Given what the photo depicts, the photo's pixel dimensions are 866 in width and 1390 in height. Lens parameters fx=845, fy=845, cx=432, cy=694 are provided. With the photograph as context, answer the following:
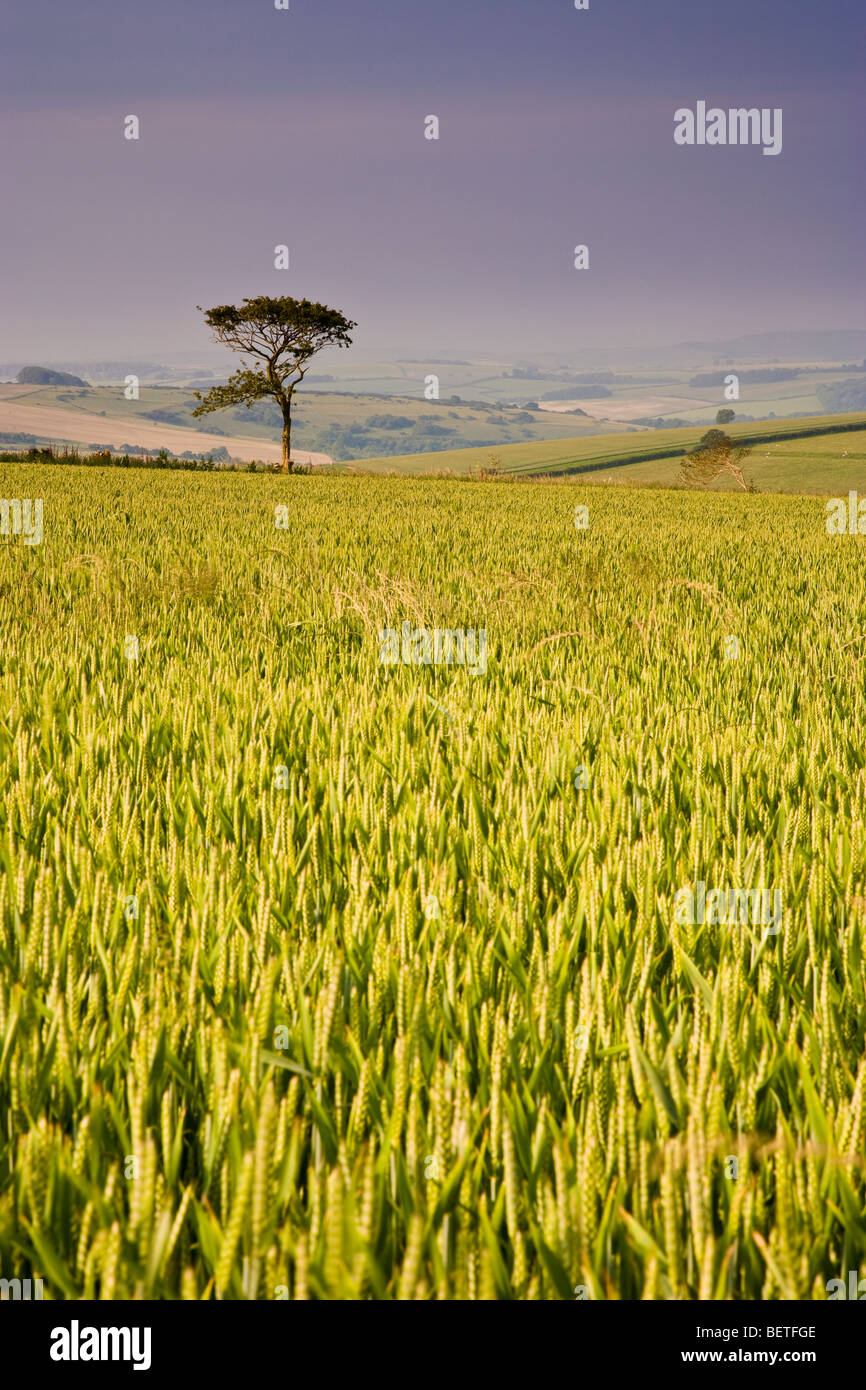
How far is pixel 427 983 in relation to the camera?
4.28ft

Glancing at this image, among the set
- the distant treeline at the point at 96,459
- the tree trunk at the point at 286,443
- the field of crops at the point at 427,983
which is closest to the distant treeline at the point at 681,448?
the tree trunk at the point at 286,443

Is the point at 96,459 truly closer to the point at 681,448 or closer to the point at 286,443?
the point at 286,443

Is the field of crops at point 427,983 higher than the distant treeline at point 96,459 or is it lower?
lower

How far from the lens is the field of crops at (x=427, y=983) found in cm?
87

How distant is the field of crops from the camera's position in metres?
0.87

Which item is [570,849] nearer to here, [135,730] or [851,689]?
[135,730]

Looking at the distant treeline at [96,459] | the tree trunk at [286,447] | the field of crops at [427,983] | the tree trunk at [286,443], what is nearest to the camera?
the field of crops at [427,983]

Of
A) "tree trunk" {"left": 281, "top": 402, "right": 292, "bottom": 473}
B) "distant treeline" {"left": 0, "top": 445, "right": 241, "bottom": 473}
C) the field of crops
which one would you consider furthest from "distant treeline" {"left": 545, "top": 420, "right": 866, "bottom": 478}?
the field of crops

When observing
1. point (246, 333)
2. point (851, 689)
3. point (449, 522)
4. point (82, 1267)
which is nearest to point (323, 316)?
point (246, 333)

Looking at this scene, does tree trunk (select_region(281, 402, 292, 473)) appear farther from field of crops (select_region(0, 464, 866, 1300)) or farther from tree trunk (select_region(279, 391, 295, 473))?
field of crops (select_region(0, 464, 866, 1300))

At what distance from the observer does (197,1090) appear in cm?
115

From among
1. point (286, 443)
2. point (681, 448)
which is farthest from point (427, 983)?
point (681, 448)

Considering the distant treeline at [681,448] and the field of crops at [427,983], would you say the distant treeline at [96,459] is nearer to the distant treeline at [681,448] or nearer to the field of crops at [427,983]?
the field of crops at [427,983]
